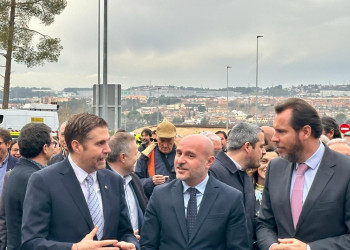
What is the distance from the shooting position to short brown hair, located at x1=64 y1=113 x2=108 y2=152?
4.87 metres

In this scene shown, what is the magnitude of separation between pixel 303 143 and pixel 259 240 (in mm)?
878

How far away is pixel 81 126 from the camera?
192 inches

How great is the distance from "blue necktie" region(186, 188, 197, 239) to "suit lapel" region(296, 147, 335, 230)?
0.88m

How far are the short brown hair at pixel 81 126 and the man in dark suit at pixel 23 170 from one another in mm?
1230

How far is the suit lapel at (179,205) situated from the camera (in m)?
5.09

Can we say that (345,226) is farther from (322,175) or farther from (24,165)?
(24,165)

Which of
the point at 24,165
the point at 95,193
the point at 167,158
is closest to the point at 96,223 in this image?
the point at 95,193

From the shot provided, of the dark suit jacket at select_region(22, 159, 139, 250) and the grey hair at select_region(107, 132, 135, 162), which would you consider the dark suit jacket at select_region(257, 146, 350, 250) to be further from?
the grey hair at select_region(107, 132, 135, 162)

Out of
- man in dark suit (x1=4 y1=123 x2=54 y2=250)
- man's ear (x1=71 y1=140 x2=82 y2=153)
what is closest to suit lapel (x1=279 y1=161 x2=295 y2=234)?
man's ear (x1=71 y1=140 x2=82 y2=153)

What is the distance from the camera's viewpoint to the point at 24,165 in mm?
6168

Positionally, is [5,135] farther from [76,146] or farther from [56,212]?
[56,212]

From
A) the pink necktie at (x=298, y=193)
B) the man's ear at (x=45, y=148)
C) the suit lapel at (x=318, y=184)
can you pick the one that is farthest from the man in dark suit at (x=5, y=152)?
the suit lapel at (x=318, y=184)

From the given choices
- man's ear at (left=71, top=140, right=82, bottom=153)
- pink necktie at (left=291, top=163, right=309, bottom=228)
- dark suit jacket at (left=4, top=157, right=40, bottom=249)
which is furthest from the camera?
dark suit jacket at (left=4, top=157, right=40, bottom=249)

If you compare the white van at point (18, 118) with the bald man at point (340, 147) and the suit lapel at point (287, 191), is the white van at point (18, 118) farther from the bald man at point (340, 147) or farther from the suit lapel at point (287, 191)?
the suit lapel at point (287, 191)
